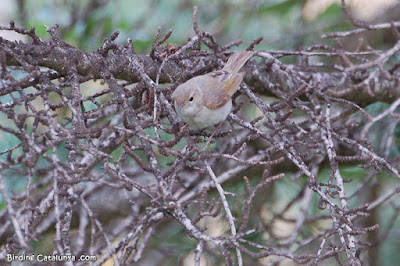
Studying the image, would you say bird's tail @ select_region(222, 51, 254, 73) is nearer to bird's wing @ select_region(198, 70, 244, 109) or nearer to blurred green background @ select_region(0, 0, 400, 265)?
bird's wing @ select_region(198, 70, 244, 109)

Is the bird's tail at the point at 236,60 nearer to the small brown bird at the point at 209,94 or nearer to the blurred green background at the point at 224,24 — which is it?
the small brown bird at the point at 209,94

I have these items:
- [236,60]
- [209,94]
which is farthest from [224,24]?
[209,94]

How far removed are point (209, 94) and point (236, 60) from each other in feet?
1.02

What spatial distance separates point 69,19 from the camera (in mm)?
4023

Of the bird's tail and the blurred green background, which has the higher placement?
the blurred green background

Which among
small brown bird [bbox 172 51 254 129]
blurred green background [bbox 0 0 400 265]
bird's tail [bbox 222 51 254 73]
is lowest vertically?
small brown bird [bbox 172 51 254 129]

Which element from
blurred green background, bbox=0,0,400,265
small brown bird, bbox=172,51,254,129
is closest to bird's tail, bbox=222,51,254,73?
small brown bird, bbox=172,51,254,129

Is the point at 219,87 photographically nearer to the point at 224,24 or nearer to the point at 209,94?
the point at 209,94

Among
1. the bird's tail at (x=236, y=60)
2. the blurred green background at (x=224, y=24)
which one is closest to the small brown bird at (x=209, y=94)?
the bird's tail at (x=236, y=60)

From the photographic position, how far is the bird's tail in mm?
3103

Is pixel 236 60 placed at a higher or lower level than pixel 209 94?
higher

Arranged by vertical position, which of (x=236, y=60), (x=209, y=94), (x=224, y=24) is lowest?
(x=209, y=94)

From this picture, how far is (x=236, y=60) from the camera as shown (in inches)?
123

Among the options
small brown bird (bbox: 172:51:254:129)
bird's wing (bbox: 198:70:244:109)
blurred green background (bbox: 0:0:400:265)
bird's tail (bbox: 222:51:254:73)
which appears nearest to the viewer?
small brown bird (bbox: 172:51:254:129)
